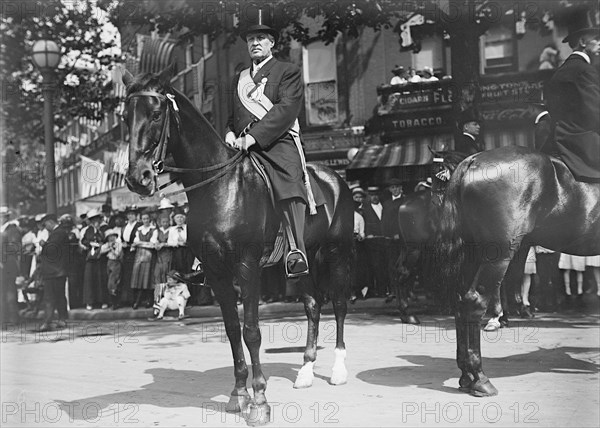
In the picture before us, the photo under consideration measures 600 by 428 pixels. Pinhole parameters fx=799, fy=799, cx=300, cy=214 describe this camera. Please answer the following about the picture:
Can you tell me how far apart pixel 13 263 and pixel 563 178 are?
12.8m

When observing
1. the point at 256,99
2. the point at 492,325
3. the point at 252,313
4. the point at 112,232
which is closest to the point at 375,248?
the point at 492,325

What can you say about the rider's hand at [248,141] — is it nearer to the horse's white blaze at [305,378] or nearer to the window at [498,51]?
the horse's white blaze at [305,378]

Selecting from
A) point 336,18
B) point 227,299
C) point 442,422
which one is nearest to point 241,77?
point 227,299

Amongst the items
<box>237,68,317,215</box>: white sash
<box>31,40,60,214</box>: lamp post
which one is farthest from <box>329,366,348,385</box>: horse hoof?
<box>31,40,60,214</box>: lamp post

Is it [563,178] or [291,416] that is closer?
[291,416]

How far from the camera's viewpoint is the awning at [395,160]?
23.2m

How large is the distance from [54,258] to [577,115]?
10.0 meters

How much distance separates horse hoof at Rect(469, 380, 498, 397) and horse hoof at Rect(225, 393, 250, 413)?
80.5 inches

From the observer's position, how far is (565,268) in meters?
14.3

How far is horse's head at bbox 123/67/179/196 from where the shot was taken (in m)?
6.47

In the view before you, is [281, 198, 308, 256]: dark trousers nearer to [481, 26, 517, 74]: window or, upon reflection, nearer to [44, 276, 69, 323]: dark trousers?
[44, 276, 69, 323]: dark trousers

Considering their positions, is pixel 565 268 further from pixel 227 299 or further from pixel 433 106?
pixel 433 106

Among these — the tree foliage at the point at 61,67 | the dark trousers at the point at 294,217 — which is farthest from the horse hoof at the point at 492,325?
the tree foliage at the point at 61,67

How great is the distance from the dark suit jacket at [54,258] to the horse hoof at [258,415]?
8.87 m
